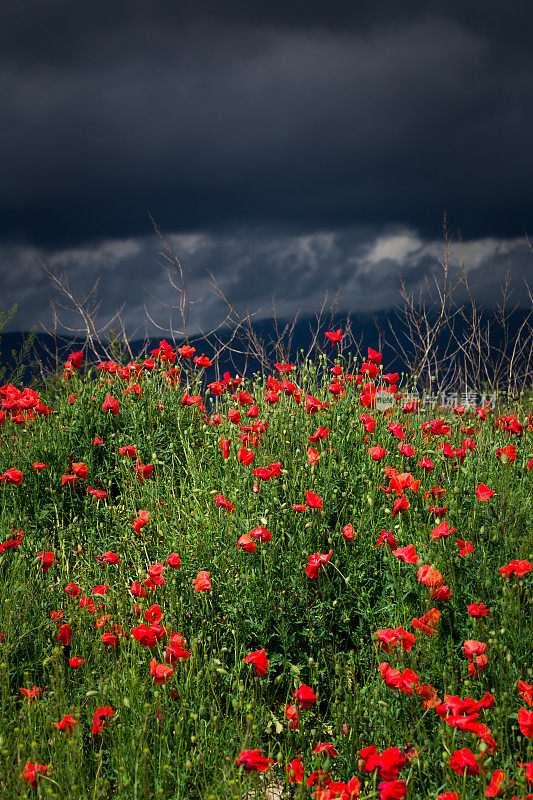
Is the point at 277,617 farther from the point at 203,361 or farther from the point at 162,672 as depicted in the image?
the point at 203,361

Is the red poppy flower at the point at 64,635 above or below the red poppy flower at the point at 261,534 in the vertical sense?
below

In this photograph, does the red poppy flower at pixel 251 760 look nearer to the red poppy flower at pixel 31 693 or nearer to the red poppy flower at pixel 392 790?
the red poppy flower at pixel 392 790

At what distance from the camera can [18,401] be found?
4453mm

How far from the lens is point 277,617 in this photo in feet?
8.71

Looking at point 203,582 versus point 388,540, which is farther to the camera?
point 388,540

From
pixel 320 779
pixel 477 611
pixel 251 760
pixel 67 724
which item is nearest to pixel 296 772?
pixel 320 779

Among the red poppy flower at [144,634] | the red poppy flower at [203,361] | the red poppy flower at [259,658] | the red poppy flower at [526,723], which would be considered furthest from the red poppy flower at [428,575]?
the red poppy flower at [203,361]

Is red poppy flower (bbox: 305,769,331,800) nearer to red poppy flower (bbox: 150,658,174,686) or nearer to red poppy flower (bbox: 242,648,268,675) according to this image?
red poppy flower (bbox: 242,648,268,675)

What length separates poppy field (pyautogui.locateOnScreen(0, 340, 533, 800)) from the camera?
2096 mm

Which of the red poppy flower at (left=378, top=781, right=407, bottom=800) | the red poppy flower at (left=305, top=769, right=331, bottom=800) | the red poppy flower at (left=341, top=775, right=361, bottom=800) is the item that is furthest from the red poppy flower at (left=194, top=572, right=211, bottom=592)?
the red poppy flower at (left=378, top=781, right=407, bottom=800)

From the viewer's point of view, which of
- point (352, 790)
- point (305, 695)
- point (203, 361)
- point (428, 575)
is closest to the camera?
point (352, 790)

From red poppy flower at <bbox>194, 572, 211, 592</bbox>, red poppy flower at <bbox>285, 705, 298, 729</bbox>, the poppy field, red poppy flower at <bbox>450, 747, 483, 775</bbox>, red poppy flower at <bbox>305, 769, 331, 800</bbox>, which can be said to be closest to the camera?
red poppy flower at <bbox>450, 747, 483, 775</bbox>

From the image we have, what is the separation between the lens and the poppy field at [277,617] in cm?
210

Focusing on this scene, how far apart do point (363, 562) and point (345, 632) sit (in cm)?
37
